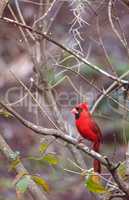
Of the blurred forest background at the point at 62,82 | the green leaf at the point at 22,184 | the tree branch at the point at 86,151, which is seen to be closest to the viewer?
A: the tree branch at the point at 86,151

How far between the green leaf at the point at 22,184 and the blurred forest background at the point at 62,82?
3.7 inches

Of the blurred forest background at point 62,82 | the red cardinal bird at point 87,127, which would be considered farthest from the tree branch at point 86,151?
the red cardinal bird at point 87,127

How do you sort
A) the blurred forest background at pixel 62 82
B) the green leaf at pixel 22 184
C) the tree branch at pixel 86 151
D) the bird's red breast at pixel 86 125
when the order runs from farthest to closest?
the bird's red breast at pixel 86 125, the blurred forest background at pixel 62 82, the green leaf at pixel 22 184, the tree branch at pixel 86 151

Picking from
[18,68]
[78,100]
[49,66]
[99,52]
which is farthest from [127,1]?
[18,68]

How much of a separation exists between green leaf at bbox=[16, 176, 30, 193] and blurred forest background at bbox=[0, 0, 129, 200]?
0.09 m

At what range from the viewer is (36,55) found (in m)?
3.68

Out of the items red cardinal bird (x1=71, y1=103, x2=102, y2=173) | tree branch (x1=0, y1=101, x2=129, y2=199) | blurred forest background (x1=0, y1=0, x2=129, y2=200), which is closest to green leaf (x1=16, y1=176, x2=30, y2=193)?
blurred forest background (x1=0, y1=0, x2=129, y2=200)

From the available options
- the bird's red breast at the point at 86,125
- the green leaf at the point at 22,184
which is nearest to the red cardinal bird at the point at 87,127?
the bird's red breast at the point at 86,125

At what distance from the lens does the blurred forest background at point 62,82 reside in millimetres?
3205

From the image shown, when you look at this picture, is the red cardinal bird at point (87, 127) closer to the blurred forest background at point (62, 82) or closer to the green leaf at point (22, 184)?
the blurred forest background at point (62, 82)

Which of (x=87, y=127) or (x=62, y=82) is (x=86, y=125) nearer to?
(x=87, y=127)

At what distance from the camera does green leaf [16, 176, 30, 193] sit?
2.58 m

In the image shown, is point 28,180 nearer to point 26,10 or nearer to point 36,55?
point 36,55

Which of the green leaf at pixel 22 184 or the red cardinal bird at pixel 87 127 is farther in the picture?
the red cardinal bird at pixel 87 127
